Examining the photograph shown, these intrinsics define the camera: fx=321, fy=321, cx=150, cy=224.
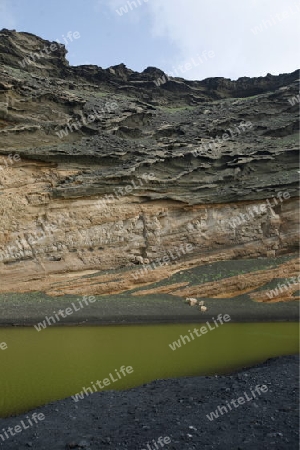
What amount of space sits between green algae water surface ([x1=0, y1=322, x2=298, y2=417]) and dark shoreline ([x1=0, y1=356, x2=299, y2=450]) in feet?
4.45

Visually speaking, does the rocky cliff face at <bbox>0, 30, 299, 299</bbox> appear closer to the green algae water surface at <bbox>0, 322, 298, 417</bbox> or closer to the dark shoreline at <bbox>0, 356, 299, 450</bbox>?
the green algae water surface at <bbox>0, 322, 298, 417</bbox>

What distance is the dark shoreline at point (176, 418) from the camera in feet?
24.3

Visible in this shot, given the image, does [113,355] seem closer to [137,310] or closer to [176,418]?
[176,418]

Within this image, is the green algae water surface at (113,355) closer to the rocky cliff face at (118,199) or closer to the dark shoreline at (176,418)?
the dark shoreline at (176,418)

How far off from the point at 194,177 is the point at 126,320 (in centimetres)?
1647

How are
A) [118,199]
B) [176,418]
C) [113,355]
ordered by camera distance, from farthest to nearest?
1. [118,199]
2. [113,355]
3. [176,418]

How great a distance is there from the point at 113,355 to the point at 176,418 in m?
7.22

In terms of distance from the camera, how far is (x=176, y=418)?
28.6 ft

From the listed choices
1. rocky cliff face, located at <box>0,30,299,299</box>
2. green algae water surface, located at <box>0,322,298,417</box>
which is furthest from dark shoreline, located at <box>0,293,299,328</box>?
rocky cliff face, located at <box>0,30,299,299</box>

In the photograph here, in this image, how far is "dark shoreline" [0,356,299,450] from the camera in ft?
24.3

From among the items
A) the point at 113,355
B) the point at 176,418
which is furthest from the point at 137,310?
the point at 176,418

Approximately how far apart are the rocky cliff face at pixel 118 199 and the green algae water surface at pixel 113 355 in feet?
22.8

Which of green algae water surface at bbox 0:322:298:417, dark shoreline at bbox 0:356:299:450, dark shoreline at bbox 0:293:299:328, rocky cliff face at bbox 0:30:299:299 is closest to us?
dark shoreline at bbox 0:356:299:450

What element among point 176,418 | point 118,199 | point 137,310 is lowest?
point 137,310
